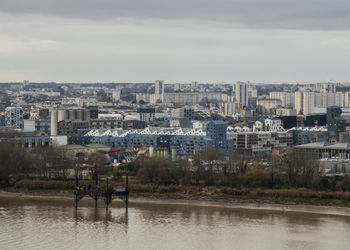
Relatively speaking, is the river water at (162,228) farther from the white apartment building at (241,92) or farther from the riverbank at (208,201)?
the white apartment building at (241,92)

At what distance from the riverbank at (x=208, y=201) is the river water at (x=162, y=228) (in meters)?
0.39

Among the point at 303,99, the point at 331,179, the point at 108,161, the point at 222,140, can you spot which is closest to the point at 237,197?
the point at 331,179

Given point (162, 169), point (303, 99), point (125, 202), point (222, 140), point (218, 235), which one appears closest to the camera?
point (218, 235)

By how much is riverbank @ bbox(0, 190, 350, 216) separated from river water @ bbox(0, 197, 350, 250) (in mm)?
394

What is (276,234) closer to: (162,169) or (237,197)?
(237,197)

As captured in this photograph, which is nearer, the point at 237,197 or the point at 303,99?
the point at 237,197

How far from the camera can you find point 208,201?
18344 millimetres

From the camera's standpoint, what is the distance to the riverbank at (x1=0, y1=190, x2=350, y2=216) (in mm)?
17261

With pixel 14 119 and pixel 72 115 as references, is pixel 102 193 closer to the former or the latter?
pixel 14 119

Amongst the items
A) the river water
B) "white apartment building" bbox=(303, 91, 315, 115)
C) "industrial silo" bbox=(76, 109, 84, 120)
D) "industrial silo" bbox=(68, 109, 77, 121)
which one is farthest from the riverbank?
"white apartment building" bbox=(303, 91, 315, 115)

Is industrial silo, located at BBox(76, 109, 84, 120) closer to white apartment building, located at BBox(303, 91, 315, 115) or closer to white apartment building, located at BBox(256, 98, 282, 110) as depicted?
white apartment building, located at BBox(303, 91, 315, 115)

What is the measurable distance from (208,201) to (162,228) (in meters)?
3.59

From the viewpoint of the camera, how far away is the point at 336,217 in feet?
53.7

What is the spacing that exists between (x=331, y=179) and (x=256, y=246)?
6583 mm
